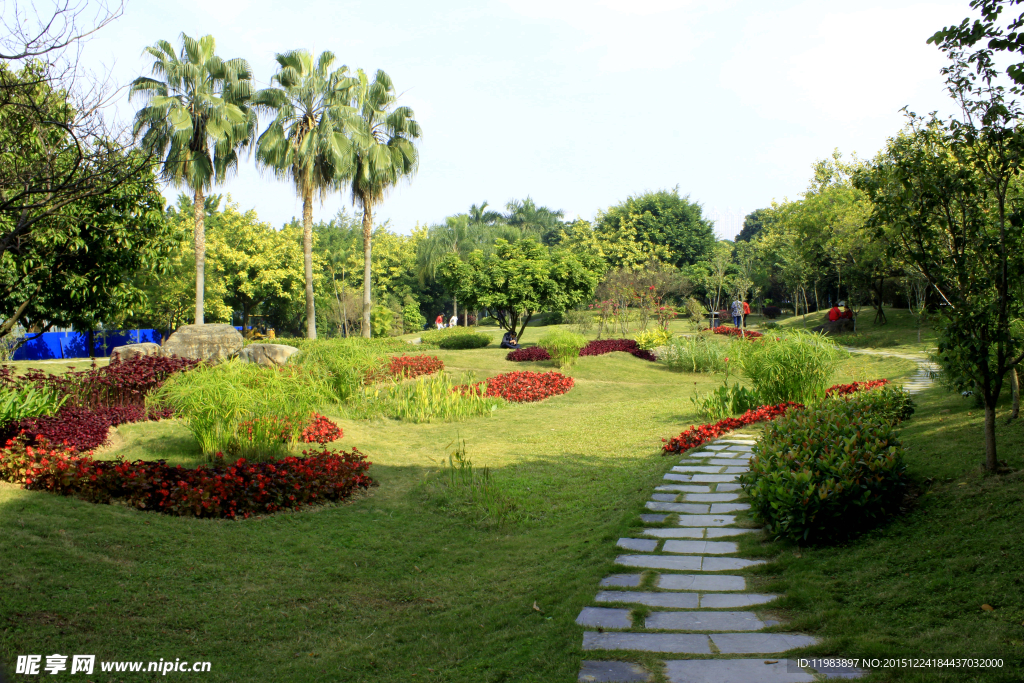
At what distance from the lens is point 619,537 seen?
456 cm

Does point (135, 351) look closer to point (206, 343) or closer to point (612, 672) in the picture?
point (206, 343)

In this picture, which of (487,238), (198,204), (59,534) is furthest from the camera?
(487,238)

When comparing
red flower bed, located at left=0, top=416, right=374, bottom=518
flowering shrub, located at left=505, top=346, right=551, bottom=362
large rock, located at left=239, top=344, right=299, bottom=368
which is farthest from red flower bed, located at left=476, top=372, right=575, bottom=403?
red flower bed, located at left=0, top=416, right=374, bottom=518

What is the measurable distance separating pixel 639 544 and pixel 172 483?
3925 mm

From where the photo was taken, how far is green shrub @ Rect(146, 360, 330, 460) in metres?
6.77

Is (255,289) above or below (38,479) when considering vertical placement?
above

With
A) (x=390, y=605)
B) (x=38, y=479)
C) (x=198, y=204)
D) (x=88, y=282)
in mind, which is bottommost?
(x=390, y=605)

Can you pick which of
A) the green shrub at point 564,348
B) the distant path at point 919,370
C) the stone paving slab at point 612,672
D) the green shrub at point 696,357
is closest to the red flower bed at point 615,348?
the green shrub at point 696,357

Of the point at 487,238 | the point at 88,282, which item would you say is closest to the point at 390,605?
the point at 88,282

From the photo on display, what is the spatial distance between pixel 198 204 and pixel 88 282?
16.1 m

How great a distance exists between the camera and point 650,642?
299 centimetres

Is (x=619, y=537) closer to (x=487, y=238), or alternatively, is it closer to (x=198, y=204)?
(x=198, y=204)

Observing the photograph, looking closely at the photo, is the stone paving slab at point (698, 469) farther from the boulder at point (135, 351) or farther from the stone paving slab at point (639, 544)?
the boulder at point (135, 351)

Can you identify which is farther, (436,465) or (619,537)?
(436,465)
